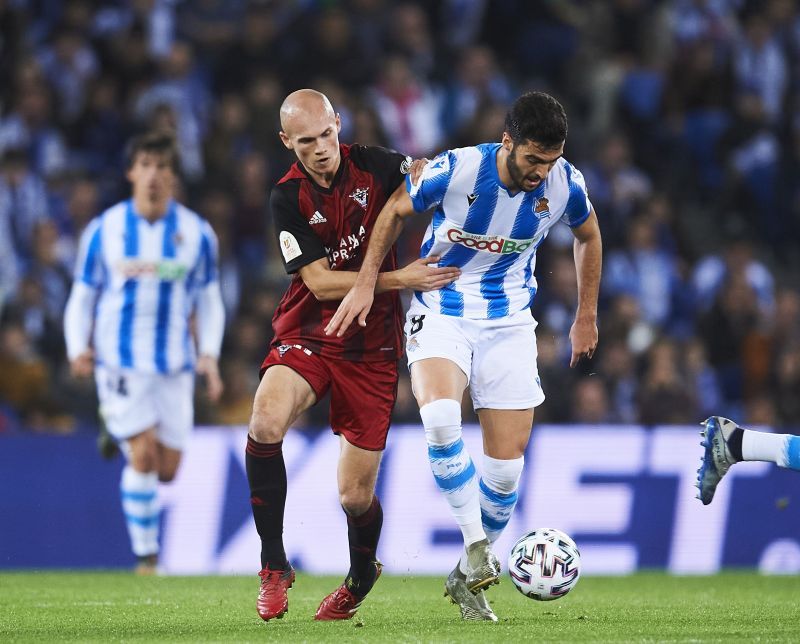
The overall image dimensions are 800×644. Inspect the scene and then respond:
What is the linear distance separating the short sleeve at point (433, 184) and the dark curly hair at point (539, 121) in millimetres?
386

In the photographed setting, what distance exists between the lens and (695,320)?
547 inches

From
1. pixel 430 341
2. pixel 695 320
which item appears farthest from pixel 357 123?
pixel 430 341

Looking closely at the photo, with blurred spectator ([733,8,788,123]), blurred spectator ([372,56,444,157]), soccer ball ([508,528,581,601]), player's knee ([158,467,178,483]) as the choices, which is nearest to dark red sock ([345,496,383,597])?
soccer ball ([508,528,581,601])

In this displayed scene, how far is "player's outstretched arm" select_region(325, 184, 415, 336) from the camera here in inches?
256

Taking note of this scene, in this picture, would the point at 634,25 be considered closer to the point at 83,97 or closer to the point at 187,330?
the point at 83,97

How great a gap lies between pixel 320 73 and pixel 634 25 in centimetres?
406

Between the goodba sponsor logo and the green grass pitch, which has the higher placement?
the goodba sponsor logo

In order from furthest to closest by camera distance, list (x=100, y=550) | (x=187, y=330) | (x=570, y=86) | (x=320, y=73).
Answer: (x=570, y=86) < (x=320, y=73) < (x=100, y=550) < (x=187, y=330)

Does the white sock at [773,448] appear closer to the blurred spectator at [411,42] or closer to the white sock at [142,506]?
the white sock at [142,506]

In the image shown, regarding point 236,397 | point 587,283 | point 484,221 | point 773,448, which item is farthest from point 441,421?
point 236,397

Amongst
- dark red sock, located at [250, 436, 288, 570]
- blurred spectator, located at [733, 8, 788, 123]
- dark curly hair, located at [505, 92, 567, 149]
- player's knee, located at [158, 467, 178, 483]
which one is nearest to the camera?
dark curly hair, located at [505, 92, 567, 149]

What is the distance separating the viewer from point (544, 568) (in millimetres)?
6547

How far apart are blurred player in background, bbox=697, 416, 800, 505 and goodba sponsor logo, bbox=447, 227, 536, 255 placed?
4.00ft

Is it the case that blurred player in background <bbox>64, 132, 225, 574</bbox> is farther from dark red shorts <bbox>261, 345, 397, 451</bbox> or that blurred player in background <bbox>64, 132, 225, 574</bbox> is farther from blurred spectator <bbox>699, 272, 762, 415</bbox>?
blurred spectator <bbox>699, 272, 762, 415</bbox>
